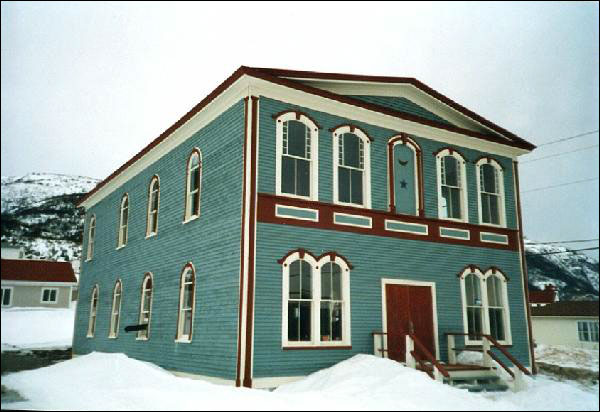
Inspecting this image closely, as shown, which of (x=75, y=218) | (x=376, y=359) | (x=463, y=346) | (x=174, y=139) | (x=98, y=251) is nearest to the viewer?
(x=376, y=359)

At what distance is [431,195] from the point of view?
54.4 ft

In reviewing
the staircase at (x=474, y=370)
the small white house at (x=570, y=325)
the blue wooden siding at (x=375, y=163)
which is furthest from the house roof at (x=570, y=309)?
→ the staircase at (x=474, y=370)

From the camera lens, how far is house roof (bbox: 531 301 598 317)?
1532 inches

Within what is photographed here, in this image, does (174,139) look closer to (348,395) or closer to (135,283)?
(135,283)

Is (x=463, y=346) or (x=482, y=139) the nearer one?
(x=463, y=346)

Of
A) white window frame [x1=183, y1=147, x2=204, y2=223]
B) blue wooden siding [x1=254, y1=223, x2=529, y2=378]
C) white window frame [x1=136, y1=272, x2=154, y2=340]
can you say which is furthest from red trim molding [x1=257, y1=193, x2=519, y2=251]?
white window frame [x1=136, y1=272, x2=154, y2=340]

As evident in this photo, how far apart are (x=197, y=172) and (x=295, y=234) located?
4262mm

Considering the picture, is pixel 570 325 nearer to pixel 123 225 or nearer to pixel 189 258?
pixel 123 225

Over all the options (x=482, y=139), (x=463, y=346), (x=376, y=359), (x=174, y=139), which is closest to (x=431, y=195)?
(x=482, y=139)

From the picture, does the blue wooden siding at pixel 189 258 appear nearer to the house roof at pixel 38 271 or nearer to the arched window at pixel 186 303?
the arched window at pixel 186 303

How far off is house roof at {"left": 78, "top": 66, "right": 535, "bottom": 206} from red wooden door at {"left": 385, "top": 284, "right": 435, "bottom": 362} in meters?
5.06

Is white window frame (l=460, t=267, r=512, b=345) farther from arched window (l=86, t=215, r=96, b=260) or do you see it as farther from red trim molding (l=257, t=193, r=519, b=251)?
arched window (l=86, t=215, r=96, b=260)

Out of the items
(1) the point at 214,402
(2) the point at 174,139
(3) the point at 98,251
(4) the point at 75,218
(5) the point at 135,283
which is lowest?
(1) the point at 214,402

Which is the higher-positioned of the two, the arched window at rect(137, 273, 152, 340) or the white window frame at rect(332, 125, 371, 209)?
the white window frame at rect(332, 125, 371, 209)
